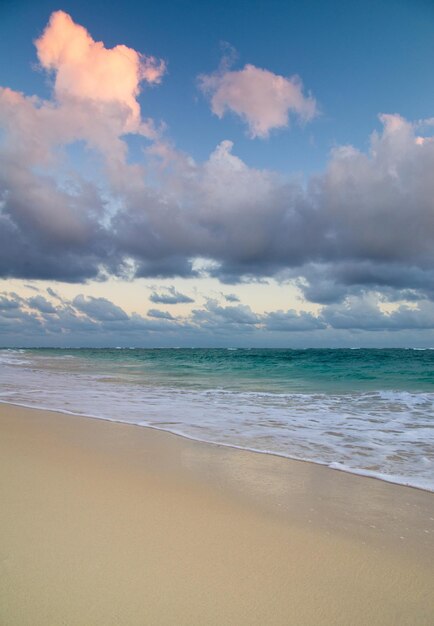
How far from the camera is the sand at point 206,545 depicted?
71.8 inches

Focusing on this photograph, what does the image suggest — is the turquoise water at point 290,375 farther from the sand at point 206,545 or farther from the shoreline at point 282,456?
the sand at point 206,545

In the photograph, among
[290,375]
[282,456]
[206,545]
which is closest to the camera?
[206,545]

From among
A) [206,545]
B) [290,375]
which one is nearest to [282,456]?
[206,545]

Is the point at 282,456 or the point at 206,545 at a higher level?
the point at 206,545

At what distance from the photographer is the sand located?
5.98ft

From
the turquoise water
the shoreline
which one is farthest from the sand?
the turquoise water

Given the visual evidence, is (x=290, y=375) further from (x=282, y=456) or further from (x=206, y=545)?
(x=206, y=545)

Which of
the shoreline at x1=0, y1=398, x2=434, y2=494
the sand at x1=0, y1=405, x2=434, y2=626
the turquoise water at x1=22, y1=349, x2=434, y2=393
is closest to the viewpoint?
the sand at x1=0, y1=405, x2=434, y2=626

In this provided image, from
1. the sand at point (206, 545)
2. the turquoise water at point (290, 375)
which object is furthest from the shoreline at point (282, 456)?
the turquoise water at point (290, 375)

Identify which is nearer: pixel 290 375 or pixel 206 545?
pixel 206 545

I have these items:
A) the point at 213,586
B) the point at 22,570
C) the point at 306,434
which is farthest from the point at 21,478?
the point at 306,434

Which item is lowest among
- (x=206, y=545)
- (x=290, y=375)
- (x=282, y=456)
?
(x=290, y=375)

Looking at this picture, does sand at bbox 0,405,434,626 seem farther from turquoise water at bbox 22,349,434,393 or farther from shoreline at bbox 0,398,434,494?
turquoise water at bbox 22,349,434,393

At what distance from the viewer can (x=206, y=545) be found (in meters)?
2.40
